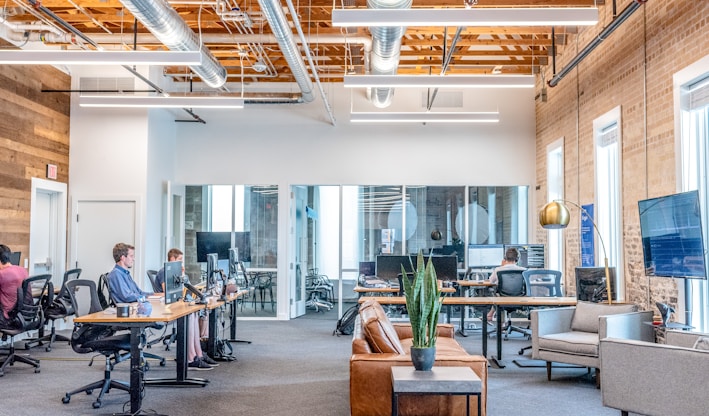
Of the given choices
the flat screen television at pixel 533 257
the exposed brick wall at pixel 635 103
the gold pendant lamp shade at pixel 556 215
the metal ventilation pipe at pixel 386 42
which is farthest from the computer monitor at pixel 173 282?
the flat screen television at pixel 533 257

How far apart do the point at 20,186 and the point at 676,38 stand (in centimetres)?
814

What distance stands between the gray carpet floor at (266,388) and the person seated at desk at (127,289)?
0.66 feet

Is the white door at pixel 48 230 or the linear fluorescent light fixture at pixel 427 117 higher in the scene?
the linear fluorescent light fixture at pixel 427 117

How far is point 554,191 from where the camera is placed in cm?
1049

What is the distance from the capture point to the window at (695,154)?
5.93 m

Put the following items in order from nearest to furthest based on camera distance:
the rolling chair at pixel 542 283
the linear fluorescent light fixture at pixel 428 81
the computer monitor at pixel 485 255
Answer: the linear fluorescent light fixture at pixel 428 81
the rolling chair at pixel 542 283
the computer monitor at pixel 485 255

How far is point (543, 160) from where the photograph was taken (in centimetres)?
1094

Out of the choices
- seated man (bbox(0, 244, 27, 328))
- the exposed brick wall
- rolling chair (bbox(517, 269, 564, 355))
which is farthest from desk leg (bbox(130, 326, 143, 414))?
rolling chair (bbox(517, 269, 564, 355))

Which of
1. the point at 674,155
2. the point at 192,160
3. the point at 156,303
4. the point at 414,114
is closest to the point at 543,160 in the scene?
the point at 414,114

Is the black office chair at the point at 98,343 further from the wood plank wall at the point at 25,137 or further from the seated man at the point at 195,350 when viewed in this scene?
the wood plank wall at the point at 25,137

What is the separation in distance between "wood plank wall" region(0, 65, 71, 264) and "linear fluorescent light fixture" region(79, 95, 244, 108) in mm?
923

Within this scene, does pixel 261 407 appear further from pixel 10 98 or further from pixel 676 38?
pixel 10 98

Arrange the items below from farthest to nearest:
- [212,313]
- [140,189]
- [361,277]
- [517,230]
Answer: [517,230], [140,189], [361,277], [212,313]

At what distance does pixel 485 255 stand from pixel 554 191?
150 cm
